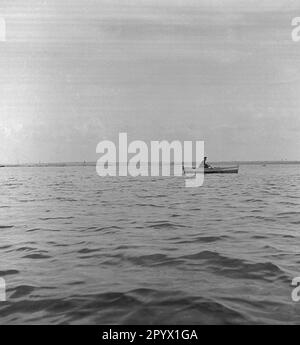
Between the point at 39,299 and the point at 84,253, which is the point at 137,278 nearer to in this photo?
the point at 39,299

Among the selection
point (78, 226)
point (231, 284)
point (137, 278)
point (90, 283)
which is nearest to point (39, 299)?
point (90, 283)

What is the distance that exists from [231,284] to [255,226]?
24.5 feet

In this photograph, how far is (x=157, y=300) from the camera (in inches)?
265

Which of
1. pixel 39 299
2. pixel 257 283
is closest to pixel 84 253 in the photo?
pixel 39 299

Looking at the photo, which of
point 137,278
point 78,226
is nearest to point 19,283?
point 137,278

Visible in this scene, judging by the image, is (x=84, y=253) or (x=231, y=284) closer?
(x=231, y=284)

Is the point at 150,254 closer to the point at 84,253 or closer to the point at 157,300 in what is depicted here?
the point at 84,253

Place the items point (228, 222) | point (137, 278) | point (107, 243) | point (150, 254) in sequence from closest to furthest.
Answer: point (137, 278) → point (150, 254) → point (107, 243) → point (228, 222)

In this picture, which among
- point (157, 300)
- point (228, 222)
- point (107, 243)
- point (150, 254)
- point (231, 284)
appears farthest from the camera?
point (228, 222)

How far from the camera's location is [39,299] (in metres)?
6.88

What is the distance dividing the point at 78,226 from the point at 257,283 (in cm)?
928
